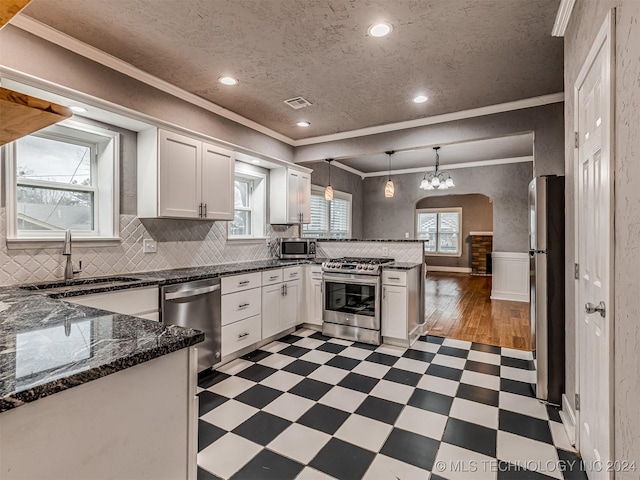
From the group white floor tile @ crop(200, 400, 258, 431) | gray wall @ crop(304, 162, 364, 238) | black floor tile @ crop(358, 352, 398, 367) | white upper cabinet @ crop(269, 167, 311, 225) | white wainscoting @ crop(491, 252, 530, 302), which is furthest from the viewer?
gray wall @ crop(304, 162, 364, 238)

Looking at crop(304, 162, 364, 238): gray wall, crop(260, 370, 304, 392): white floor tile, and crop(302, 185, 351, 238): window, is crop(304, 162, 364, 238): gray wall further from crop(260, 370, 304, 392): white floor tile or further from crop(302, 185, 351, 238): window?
crop(260, 370, 304, 392): white floor tile

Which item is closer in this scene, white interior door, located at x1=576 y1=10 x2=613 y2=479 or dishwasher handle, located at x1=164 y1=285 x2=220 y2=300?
white interior door, located at x1=576 y1=10 x2=613 y2=479

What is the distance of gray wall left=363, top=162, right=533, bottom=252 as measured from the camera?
621 cm

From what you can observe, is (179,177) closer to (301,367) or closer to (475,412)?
(301,367)

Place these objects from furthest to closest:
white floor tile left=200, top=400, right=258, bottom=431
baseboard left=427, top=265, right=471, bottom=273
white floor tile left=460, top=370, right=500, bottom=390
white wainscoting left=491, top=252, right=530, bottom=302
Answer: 1. baseboard left=427, top=265, right=471, bottom=273
2. white wainscoting left=491, top=252, right=530, bottom=302
3. white floor tile left=460, top=370, right=500, bottom=390
4. white floor tile left=200, top=400, right=258, bottom=431

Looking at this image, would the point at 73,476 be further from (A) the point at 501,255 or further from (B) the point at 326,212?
(A) the point at 501,255

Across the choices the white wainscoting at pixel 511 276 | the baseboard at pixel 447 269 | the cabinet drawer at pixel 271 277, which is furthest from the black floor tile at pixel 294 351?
the baseboard at pixel 447 269

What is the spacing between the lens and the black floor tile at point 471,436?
1.91 meters

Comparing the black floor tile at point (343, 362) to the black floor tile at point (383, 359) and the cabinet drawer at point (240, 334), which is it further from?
the cabinet drawer at point (240, 334)

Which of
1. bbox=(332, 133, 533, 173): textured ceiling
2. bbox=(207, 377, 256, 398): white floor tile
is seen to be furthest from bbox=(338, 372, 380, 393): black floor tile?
bbox=(332, 133, 533, 173): textured ceiling

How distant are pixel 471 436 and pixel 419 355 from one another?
1339mm

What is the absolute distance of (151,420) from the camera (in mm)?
931

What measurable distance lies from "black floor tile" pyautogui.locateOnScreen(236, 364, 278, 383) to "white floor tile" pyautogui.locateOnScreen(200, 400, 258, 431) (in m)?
0.41

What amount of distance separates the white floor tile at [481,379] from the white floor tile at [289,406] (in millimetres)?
1380
